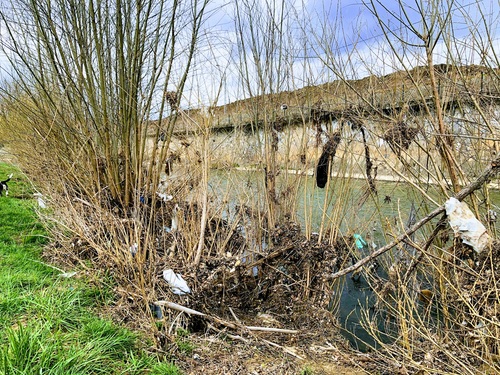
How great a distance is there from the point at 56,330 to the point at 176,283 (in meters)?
0.89

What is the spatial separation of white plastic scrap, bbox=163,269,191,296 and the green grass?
497mm

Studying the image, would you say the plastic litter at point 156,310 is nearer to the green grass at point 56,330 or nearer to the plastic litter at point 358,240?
the green grass at point 56,330

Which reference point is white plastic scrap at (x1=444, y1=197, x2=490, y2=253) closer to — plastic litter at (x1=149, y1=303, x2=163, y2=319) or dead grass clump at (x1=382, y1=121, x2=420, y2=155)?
dead grass clump at (x1=382, y1=121, x2=420, y2=155)

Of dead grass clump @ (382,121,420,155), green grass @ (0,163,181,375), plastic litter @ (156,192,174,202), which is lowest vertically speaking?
green grass @ (0,163,181,375)

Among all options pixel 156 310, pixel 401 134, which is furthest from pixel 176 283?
pixel 401 134

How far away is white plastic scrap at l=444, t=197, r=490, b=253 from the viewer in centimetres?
213

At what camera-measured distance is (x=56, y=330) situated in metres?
2.54

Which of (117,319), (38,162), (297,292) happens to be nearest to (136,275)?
(117,319)

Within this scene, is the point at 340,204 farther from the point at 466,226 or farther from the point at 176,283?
the point at 176,283

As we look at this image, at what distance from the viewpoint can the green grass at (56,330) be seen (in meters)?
2.06

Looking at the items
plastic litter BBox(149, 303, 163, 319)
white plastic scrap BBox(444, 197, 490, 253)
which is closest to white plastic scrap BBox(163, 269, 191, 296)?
plastic litter BBox(149, 303, 163, 319)

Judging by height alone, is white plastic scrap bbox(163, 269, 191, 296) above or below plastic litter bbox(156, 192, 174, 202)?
below

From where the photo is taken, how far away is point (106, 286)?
336 centimetres

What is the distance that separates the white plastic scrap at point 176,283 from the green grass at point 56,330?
50 cm
